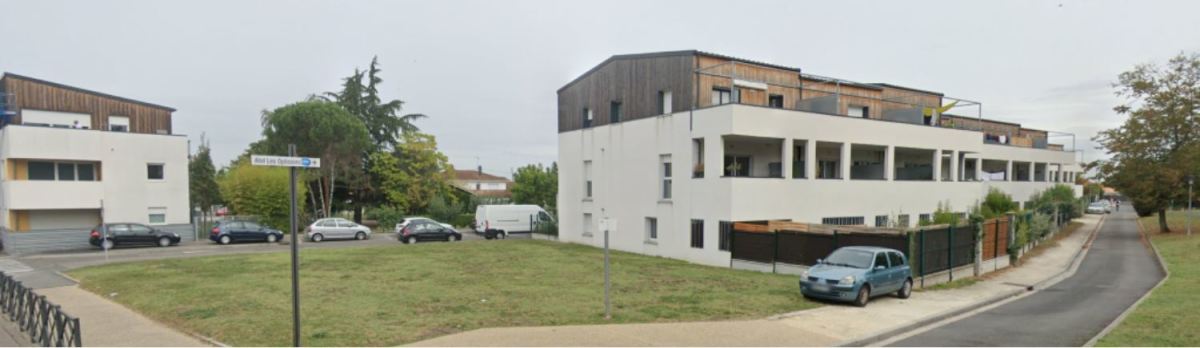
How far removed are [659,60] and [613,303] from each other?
14027 millimetres

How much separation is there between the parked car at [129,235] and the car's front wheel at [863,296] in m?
32.0

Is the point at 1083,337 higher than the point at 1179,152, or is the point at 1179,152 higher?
the point at 1179,152

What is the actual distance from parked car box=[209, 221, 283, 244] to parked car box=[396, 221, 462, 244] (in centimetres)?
737

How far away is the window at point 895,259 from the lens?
1454 cm

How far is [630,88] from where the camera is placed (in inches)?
1014

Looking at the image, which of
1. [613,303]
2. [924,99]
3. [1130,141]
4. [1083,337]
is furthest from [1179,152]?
[613,303]

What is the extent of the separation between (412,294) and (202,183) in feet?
170

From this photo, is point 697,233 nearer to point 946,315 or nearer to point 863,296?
point 863,296

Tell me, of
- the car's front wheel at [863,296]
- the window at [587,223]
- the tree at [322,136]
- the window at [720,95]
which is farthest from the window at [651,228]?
the tree at [322,136]

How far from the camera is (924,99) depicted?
34094mm

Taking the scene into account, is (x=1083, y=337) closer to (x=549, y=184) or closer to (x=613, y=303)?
(x=613, y=303)

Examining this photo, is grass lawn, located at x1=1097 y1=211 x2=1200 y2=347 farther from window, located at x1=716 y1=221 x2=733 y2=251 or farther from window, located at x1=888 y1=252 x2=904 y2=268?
window, located at x1=716 y1=221 x2=733 y2=251

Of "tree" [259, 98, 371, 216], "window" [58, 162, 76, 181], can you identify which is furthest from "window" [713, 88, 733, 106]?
"window" [58, 162, 76, 181]

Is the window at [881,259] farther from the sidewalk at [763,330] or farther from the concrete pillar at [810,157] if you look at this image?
the concrete pillar at [810,157]
